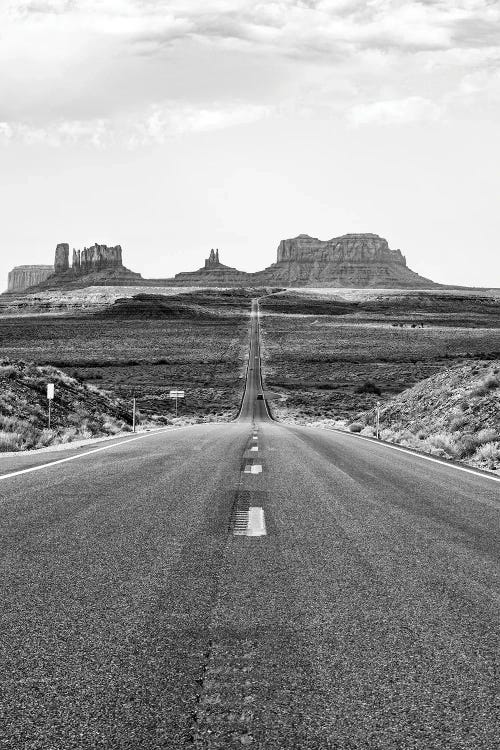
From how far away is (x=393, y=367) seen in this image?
87125mm

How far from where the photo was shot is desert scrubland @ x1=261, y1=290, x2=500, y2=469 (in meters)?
25.8

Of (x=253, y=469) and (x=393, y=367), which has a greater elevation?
(x=393, y=367)

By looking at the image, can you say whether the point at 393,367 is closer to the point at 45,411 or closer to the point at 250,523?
the point at 45,411

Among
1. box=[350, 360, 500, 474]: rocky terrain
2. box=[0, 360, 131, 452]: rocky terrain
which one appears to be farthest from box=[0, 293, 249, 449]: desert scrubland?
box=[350, 360, 500, 474]: rocky terrain

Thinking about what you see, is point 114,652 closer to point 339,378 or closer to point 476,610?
point 476,610

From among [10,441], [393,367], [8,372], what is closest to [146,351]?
[393,367]

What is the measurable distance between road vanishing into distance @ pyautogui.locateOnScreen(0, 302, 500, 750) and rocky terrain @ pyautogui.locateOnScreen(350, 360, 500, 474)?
30.5ft

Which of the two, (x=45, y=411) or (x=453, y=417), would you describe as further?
(x=45, y=411)

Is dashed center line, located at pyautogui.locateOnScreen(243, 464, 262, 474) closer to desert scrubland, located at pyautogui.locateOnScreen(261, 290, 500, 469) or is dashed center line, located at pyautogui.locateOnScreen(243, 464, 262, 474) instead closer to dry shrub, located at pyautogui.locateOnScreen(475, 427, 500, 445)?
desert scrubland, located at pyautogui.locateOnScreen(261, 290, 500, 469)

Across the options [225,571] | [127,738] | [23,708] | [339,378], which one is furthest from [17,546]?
[339,378]

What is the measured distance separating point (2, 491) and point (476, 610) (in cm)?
655

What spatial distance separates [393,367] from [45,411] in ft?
210

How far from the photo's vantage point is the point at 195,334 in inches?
5123

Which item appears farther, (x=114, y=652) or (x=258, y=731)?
(x=114, y=652)
